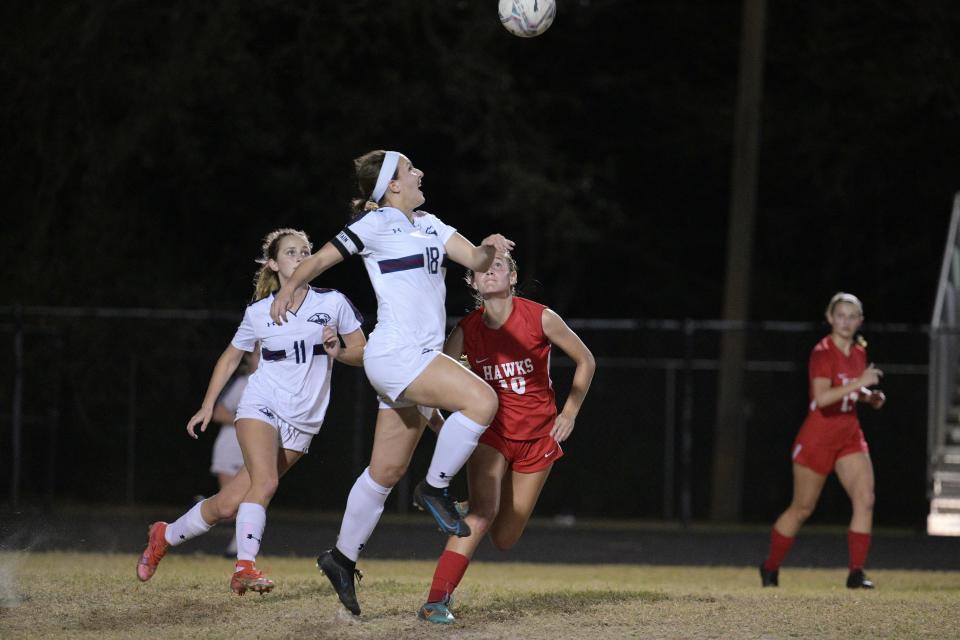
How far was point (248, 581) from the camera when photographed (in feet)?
24.1

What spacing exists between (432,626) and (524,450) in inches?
43.8

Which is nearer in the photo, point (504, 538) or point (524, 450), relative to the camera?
point (524, 450)

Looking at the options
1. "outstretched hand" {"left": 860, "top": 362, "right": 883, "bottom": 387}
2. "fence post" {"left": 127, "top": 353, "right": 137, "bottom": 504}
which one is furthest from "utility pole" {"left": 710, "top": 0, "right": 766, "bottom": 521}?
"outstretched hand" {"left": 860, "top": 362, "right": 883, "bottom": 387}

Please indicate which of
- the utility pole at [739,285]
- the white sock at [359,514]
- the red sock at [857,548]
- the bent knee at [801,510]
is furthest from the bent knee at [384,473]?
the utility pole at [739,285]

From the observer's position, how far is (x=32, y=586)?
332 inches

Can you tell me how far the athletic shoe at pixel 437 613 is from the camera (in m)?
7.05

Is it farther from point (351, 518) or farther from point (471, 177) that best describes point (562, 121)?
point (351, 518)

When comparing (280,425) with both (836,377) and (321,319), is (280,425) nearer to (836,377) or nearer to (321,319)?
(321,319)

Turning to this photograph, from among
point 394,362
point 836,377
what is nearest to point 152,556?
point 394,362

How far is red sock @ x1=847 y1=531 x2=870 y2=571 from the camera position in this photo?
1059cm

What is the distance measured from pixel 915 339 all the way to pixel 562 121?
7194mm

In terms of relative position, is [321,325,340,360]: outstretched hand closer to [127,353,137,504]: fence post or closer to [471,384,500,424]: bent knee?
[471,384,500,424]: bent knee

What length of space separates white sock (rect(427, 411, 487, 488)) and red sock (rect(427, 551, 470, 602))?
1.72ft

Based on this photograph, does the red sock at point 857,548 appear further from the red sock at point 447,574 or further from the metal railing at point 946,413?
the red sock at point 447,574
